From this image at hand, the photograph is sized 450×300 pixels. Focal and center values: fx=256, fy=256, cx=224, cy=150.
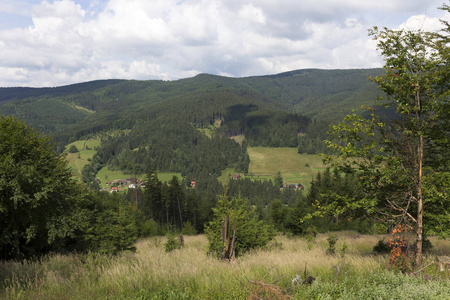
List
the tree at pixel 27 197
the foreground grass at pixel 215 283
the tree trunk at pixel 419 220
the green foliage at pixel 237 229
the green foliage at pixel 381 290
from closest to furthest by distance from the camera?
the green foliage at pixel 381 290, the foreground grass at pixel 215 283, the tree trunk at pixel 419 220, the green foliage at pixel 237 229, the tree at pixel 27 197

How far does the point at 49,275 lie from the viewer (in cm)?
623

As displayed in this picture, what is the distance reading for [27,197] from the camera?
11633 mm

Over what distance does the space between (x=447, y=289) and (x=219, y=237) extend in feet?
23.9

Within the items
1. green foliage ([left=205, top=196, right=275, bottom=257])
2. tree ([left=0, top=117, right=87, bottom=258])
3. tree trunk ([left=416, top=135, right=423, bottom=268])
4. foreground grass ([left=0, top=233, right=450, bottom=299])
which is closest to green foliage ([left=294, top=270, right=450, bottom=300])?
foreground grass ([left=0, top=233, right=450, bottom=299])

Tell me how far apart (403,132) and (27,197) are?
15147 millimetres

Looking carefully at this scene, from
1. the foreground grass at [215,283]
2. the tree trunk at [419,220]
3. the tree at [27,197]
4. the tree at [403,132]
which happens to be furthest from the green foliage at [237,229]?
the tree at [27,197]

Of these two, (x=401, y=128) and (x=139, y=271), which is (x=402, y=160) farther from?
(x=139, y=271)

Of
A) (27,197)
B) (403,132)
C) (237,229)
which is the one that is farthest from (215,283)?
(27,197)

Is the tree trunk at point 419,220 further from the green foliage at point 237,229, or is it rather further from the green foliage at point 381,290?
the green foliage at point 237,229

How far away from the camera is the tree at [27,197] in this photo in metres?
11.5

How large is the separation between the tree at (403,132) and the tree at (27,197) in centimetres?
1341

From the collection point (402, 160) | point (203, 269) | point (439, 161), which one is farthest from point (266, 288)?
point (439, 161)

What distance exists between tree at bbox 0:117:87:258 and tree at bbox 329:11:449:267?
13.4 meters

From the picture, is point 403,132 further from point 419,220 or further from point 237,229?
point 237,229
